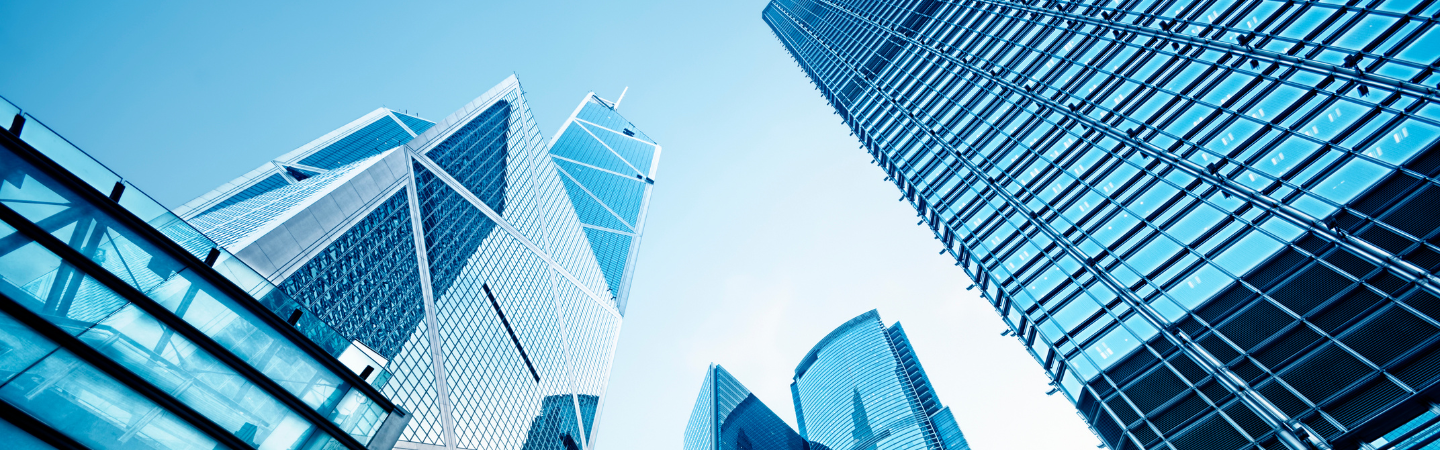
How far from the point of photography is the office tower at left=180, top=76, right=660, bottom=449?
140 ft

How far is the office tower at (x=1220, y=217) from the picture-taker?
42.6ft

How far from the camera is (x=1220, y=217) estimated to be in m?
16.6

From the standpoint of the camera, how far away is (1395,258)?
1261 centimetres

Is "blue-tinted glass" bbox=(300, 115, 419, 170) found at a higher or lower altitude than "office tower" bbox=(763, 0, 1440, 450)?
higher

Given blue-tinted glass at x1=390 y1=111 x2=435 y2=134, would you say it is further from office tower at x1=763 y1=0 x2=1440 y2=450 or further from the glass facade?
office tower at x1=763 y1=0 x2=1440 y2=450

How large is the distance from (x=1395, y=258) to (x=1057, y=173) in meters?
10.5

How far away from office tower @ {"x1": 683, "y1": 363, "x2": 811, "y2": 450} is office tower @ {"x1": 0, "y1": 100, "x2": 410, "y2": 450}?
398 feet

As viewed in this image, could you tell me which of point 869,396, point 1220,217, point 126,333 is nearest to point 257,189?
point 126,333

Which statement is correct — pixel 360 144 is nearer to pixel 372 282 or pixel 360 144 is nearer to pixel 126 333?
pixel 372 282

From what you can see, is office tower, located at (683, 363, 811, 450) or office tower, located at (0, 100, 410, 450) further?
office tower, located at (683, 363, 811, 450)

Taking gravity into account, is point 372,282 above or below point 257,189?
below

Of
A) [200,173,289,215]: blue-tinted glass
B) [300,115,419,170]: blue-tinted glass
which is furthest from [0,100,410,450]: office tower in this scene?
[300,115,419,170]: blue-tinted glass

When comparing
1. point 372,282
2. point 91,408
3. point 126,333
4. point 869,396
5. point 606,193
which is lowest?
point 869,396

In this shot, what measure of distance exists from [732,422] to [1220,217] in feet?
408
